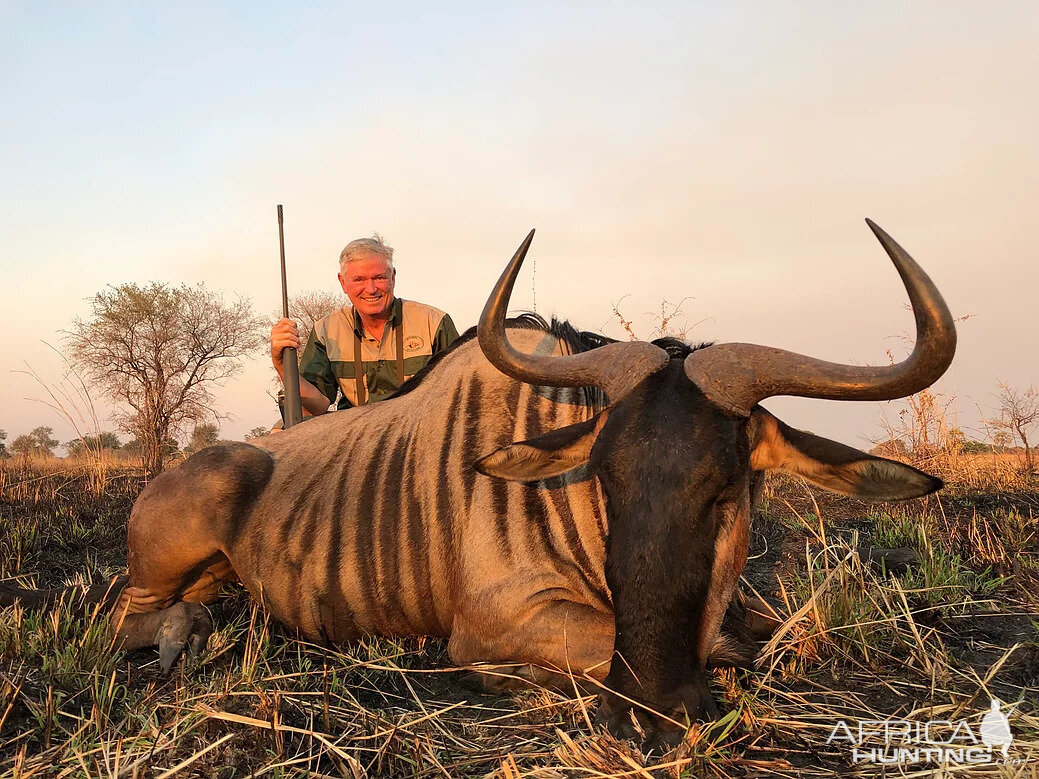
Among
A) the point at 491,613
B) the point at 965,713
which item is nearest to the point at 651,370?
the point at 491,613

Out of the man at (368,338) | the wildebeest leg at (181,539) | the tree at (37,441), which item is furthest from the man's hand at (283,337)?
the tree at (37,441)

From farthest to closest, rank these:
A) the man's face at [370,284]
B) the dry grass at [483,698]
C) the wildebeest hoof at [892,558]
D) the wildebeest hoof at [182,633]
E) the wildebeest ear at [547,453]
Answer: the man's face at [370,284]
the wildebeest hoof at [892,558]
the wildebeest hoof at [182,633]
the wildebeest ear at [547,453]
the dry grass at [483,698]

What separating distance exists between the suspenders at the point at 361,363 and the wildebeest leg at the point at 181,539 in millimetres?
2510

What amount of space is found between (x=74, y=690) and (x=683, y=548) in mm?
2110

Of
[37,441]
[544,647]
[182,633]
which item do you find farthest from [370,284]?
[37,441]

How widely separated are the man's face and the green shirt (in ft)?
0.58

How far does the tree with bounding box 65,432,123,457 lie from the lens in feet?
27.1

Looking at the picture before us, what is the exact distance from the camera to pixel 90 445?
12469 mm

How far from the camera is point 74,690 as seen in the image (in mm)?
2623

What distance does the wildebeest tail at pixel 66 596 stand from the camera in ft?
11.7

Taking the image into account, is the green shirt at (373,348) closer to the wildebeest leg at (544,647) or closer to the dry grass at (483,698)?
the dry grass at (483,698)

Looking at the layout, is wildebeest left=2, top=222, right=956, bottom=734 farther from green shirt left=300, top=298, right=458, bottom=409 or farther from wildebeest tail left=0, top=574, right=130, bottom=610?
green shirt left=300, top=298, right=458, bottom=409

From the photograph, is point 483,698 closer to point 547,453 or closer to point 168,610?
point 547,453

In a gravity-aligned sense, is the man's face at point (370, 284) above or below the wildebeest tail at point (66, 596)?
above
